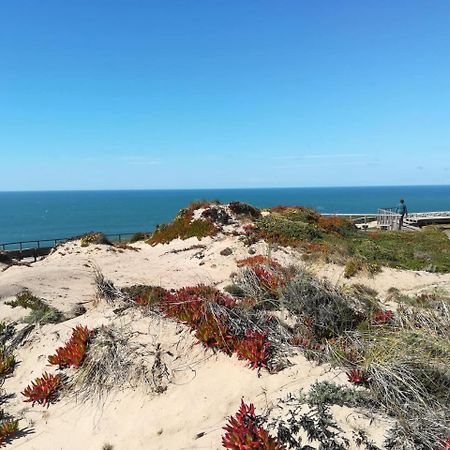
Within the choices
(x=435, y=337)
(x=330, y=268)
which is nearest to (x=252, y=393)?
(x=435, y=337)

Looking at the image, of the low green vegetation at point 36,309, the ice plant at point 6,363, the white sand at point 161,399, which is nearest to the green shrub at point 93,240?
the low green vegetation at point 36,309

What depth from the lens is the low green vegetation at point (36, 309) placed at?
9195mm

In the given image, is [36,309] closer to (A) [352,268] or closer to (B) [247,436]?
(B) [247,436]

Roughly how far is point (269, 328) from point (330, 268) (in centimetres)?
917

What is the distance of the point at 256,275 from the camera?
9953 millimetres

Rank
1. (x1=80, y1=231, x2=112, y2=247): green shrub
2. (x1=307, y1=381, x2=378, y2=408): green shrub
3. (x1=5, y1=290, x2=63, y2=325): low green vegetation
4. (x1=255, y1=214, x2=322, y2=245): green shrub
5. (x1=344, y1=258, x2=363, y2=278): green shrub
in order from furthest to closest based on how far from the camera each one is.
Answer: (x1=80, y1=231, x2=112, y2=247): green shrub, (x1=255, y1=214, x2=322, y2=245): green shrub, (x1=344, y1=258, x2=363, y2=278): green shrub, (x1=5, y1=290, x2=63, y2=325): low green vegetation, (x1=307, y1=381, x2=378, y2=408): green shrub

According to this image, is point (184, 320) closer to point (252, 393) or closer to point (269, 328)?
point (269, 328)

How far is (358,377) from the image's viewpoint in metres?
5.68

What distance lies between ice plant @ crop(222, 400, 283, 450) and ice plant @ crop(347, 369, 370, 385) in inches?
64.6

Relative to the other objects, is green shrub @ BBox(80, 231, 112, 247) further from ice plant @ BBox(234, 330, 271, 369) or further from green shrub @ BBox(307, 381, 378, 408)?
green shrub @ BBox(307, 381, 378, 408)

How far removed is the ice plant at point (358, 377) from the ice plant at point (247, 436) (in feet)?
5.39

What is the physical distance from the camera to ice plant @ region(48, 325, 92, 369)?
732 cm

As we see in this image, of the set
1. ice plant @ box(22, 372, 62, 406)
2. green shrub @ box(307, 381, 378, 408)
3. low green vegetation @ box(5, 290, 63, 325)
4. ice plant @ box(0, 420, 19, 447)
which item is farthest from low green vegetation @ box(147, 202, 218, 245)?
green shrub @ box(307, 381, 378, 408)

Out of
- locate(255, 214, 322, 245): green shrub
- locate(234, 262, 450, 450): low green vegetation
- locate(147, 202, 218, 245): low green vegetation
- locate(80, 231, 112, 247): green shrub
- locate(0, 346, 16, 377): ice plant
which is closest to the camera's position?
locate(234, 262, 450, 450): low green vegetation
